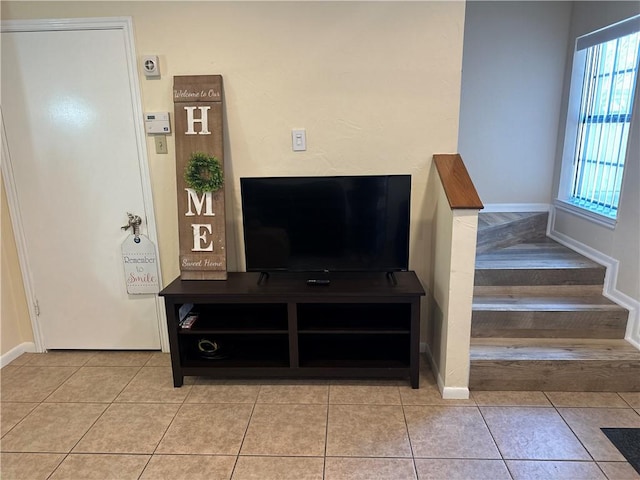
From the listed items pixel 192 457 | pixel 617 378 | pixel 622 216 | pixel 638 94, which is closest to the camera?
pixel 192 457

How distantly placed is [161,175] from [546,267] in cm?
261

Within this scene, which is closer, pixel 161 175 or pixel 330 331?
pixel 330 331

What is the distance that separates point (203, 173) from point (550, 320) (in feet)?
7.53

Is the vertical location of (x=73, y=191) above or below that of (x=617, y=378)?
above

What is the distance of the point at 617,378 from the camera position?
2273mm

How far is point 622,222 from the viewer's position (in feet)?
Result: 8.64

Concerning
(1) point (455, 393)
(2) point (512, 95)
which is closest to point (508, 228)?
(2) point (512, 95)

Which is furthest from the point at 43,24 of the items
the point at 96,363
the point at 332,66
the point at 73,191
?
the point at 96,363

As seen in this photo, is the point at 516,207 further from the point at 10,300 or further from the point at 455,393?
the point at 10,300

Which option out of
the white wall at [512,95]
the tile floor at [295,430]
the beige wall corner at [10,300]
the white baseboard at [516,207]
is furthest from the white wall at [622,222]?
the beige wall corner at [10,300]

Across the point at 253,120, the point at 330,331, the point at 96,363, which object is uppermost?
the point at 253,120

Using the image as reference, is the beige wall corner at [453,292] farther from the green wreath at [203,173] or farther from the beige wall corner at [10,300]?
the beige wall corner at [10,300]

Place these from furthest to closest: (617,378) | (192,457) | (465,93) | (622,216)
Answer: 1. (465,93)
2. (622,216)
3. (617,378)
4. (192,457)

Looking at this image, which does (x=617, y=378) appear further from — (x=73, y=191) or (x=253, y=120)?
(x=73, y=191)
